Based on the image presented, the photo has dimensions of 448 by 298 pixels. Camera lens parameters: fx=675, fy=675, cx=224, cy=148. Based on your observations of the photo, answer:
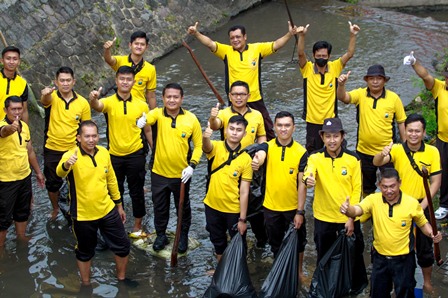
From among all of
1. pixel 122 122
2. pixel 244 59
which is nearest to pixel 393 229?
pixel 122 122

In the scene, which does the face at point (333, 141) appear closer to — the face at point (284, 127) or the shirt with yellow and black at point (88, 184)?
the face at point (284, 127)

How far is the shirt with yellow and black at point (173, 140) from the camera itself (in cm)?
795

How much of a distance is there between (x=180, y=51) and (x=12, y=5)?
4.23m

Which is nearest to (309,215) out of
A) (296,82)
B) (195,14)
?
(296,82)

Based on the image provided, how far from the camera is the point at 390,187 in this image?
6465 millimetres

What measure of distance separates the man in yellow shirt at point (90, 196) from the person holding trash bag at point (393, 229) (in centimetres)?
256

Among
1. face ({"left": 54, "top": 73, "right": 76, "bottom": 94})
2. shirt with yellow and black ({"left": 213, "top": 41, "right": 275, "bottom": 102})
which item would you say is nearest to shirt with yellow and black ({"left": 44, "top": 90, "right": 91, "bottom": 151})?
face ({"left": 54, "top": 73, "right": 76, "bottom": 94})

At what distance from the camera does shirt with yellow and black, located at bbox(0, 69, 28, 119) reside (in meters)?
8.75

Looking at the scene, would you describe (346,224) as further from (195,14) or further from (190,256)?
(195,14)

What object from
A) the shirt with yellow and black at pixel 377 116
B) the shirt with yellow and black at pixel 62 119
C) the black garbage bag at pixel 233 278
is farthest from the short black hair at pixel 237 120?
the shirt with yellow and black at pixel 62 119

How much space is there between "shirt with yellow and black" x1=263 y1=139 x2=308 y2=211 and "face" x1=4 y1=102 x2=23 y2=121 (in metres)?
3.00

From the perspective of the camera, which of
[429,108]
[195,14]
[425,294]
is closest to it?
[425,294]

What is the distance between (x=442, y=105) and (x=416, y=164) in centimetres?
146

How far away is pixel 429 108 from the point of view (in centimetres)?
1133
